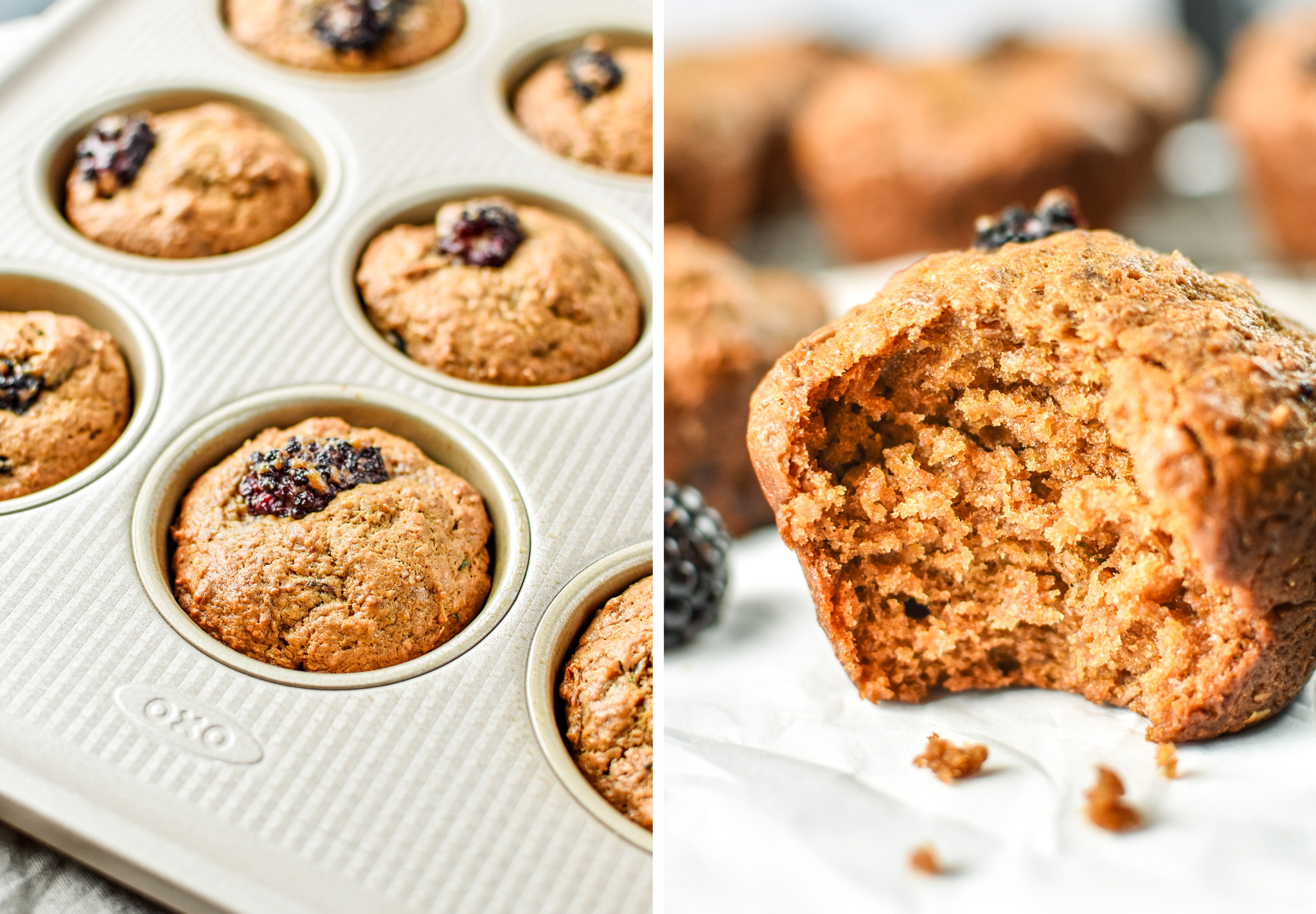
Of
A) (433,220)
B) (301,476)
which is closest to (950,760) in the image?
(301,476)

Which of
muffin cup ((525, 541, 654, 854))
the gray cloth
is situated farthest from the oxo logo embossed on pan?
muffin cup ((525, 541, 654, 854))

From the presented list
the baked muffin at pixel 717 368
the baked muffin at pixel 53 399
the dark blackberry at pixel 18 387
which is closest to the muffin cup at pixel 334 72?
the baked muffin at pixel 717 368

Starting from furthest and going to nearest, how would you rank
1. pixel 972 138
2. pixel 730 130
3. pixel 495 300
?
pixel 730 130
pixel 972 138
pixel 495 300

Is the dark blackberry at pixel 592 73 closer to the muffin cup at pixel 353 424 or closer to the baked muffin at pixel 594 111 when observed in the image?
the baked muffin at pixel 594 111

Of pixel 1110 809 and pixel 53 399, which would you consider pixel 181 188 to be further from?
pixel 1110 809

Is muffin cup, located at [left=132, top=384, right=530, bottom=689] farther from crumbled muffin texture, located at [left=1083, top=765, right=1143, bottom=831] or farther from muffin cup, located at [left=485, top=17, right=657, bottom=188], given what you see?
crumbled muffin texture, located at [left=1083, top=765, right=1143, bottom=831]

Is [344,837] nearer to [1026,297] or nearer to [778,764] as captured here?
[778,764]

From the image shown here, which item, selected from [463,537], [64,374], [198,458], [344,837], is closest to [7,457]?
[64,374]
